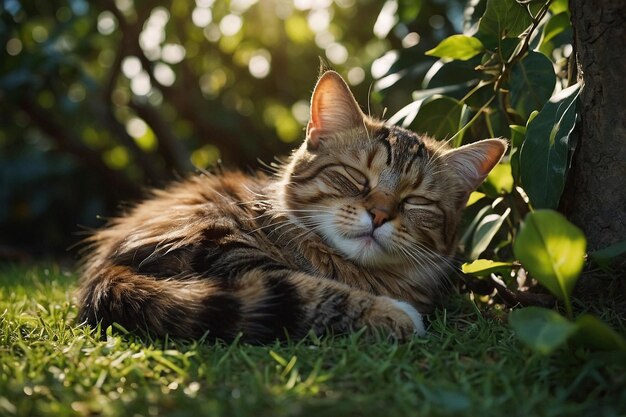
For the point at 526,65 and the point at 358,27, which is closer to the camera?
the point at 526,65

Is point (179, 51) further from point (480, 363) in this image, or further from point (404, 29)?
point (480, 363)

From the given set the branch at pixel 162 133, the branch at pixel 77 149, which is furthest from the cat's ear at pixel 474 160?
the branch at pixel 77 149

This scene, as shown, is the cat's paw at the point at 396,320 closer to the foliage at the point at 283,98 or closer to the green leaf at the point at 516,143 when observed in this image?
the foliage at the point at 283,98

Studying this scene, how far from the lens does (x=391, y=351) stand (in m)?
1.43

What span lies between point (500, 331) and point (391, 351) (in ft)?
1.21

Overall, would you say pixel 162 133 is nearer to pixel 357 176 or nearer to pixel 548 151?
pixel 357 176

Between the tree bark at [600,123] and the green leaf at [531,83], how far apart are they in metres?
0.14

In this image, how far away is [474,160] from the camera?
6.68 feet

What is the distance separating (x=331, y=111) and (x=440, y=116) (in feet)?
1.24

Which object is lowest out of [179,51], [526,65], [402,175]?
[402,175]

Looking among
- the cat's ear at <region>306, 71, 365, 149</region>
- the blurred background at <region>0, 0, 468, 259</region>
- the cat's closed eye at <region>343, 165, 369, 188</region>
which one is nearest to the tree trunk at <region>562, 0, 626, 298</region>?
the cat's closed eye at <region>343, 165, 369, 188</region>

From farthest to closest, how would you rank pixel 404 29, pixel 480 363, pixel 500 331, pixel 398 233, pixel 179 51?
pixel 179 51
pixel 404 29
pixel 398 233
pixel 500 331
pixel 480 363

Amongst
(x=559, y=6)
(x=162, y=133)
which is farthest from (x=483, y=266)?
(x=162, y=133)

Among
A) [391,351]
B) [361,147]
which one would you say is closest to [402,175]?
[361,147]
